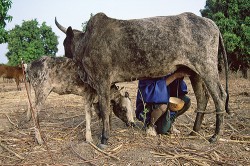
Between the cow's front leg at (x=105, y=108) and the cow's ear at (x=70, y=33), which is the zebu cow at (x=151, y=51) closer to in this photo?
the cow's front leg at (x=105, y=108)

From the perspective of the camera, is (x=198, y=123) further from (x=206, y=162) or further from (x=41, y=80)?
(x=41, y=80)

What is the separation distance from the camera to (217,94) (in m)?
5.09

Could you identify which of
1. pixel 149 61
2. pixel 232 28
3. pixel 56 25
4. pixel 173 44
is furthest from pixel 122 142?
pixel 232 28

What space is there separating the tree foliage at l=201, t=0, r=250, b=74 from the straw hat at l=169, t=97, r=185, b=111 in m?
15.6

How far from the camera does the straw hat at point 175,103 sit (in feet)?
18.7

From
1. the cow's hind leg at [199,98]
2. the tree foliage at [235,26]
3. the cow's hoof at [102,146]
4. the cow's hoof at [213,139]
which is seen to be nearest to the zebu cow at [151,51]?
the cow's hoof at [213,139]

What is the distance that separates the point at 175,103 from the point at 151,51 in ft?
3.86

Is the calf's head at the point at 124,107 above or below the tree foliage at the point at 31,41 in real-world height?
below

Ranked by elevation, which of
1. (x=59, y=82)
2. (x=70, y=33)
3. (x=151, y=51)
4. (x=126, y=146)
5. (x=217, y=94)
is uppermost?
(x=70, y=33)

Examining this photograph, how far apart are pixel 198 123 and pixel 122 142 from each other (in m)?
1.42

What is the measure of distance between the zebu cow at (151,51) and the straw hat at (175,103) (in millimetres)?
737

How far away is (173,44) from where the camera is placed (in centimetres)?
497

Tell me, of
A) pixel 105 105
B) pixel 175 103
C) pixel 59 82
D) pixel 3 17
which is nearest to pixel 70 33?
pixel 59 82

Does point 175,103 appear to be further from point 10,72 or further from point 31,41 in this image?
point 31,41
